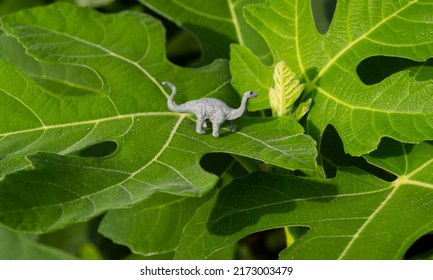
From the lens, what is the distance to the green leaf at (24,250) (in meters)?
2.30

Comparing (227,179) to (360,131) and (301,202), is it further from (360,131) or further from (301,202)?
(360,131)

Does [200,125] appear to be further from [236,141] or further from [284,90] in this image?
[284,90]

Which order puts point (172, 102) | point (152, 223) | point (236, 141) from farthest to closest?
1. point (152, 223)
2. point (172, 102)
3. point (236, 141)

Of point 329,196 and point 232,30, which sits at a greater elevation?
point 232,30

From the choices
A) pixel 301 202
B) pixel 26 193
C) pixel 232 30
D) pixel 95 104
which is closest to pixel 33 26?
pixel 95 104

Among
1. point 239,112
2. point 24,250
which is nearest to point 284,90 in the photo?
point 239,112

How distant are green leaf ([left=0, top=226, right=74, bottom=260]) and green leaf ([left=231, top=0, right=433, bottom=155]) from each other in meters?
0.92

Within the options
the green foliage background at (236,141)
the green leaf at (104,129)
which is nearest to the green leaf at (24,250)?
the green foliage background at (236,141)

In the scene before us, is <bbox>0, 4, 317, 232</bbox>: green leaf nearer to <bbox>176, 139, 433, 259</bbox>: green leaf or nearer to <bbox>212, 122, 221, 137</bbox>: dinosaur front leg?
<bbox>212, 122, 221, 137</bbox>: dinosaur front leg

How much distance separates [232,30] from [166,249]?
92cm

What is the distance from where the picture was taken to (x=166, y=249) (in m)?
2.40

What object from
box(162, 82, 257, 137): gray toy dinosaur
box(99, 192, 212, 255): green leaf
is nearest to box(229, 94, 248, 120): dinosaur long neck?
box(162, 82, 257, 137): gray toy dinosaur

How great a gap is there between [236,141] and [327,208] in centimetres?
34

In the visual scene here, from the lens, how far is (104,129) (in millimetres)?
2025
